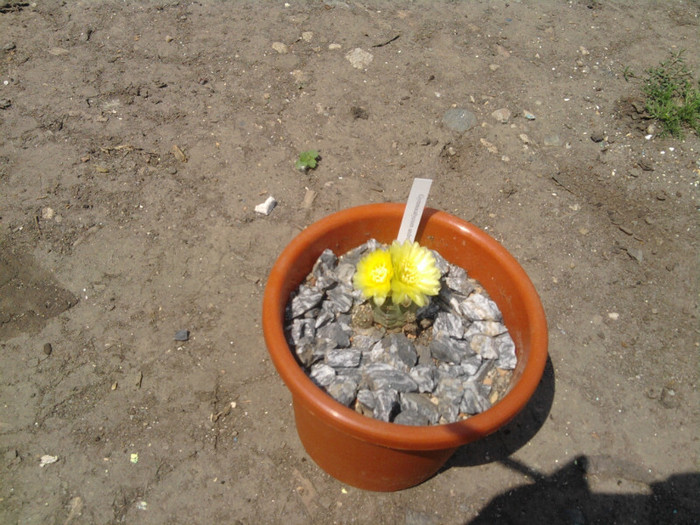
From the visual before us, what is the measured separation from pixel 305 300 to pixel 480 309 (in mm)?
588

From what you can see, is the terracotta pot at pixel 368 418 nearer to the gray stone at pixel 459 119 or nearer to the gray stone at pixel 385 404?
the gray stone at pixel 385 404

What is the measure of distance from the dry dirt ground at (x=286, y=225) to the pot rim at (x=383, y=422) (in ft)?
2.01

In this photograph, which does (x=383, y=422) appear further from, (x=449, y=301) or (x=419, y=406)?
(x=449, y=301)

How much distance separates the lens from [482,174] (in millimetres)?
2799

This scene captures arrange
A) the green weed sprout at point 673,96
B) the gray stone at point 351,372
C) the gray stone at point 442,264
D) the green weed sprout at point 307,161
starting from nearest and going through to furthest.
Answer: the gray stone at point 351,372, the gray stone at point 442,264, the green weed sprout at point 307,161, the green weed sprout at point 673,96

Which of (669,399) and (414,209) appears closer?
(414,209)

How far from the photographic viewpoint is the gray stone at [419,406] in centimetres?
155

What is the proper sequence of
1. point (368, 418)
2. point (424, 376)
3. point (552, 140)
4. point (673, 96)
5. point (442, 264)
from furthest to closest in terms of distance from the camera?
point (673, 96) < point (552, 140) < point (442, 264) < point (424, 376) < point (368, 418)

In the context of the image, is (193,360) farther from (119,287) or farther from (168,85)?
(168,85)

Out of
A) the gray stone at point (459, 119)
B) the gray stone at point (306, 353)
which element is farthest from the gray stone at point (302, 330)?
the gray stone at point (459, 119)

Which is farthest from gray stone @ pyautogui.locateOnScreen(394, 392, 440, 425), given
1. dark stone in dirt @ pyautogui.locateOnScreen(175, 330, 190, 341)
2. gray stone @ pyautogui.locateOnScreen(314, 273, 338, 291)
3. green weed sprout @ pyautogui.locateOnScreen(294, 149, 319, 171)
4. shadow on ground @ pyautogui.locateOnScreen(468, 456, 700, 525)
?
green weed sprout @ pyautogui.locateOnScreen(294, 149, 319, 171)

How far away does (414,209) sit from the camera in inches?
64.9

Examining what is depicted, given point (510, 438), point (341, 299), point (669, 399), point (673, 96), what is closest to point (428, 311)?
point (341, 299)

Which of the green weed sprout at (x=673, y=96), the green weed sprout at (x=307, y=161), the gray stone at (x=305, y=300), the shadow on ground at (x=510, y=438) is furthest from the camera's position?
the green weed sprout at (x=673, y=96)
